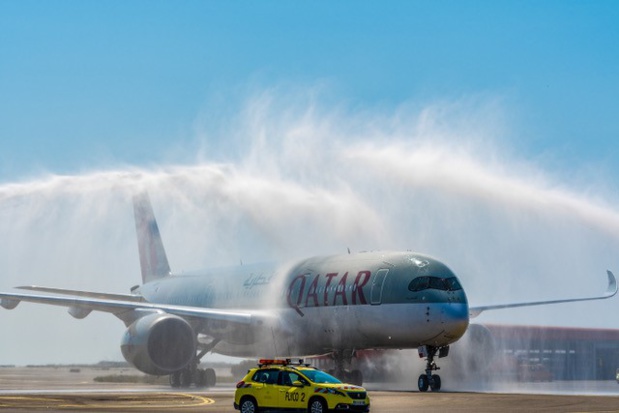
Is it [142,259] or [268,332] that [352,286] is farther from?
[142,259]

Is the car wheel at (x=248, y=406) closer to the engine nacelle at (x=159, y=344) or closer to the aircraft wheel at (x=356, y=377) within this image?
the aircraft wheel at (x=356, y=377)

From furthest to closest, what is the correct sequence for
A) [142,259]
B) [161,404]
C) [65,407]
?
[142,259], [161,404], [65,407]

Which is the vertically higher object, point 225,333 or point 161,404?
point 225,333

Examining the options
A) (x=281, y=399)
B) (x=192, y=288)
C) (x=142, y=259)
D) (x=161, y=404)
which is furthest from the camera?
(x=142, y=259)

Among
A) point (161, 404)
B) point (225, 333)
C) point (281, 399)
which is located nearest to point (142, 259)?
point (225, 333)

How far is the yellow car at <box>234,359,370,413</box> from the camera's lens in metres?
27.1

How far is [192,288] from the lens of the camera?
61.1m

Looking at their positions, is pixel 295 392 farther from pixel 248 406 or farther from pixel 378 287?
pixel 378 287

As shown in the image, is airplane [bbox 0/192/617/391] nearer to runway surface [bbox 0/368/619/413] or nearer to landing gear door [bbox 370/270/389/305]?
landing gear door [bbox 370/270/389/305]

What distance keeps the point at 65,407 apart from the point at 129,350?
16552mm

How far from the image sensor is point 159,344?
4747 centimetres

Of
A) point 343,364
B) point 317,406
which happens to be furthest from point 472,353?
point 317,406

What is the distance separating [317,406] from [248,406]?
7.35 ft

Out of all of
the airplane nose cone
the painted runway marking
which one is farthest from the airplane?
the painted runway marking
